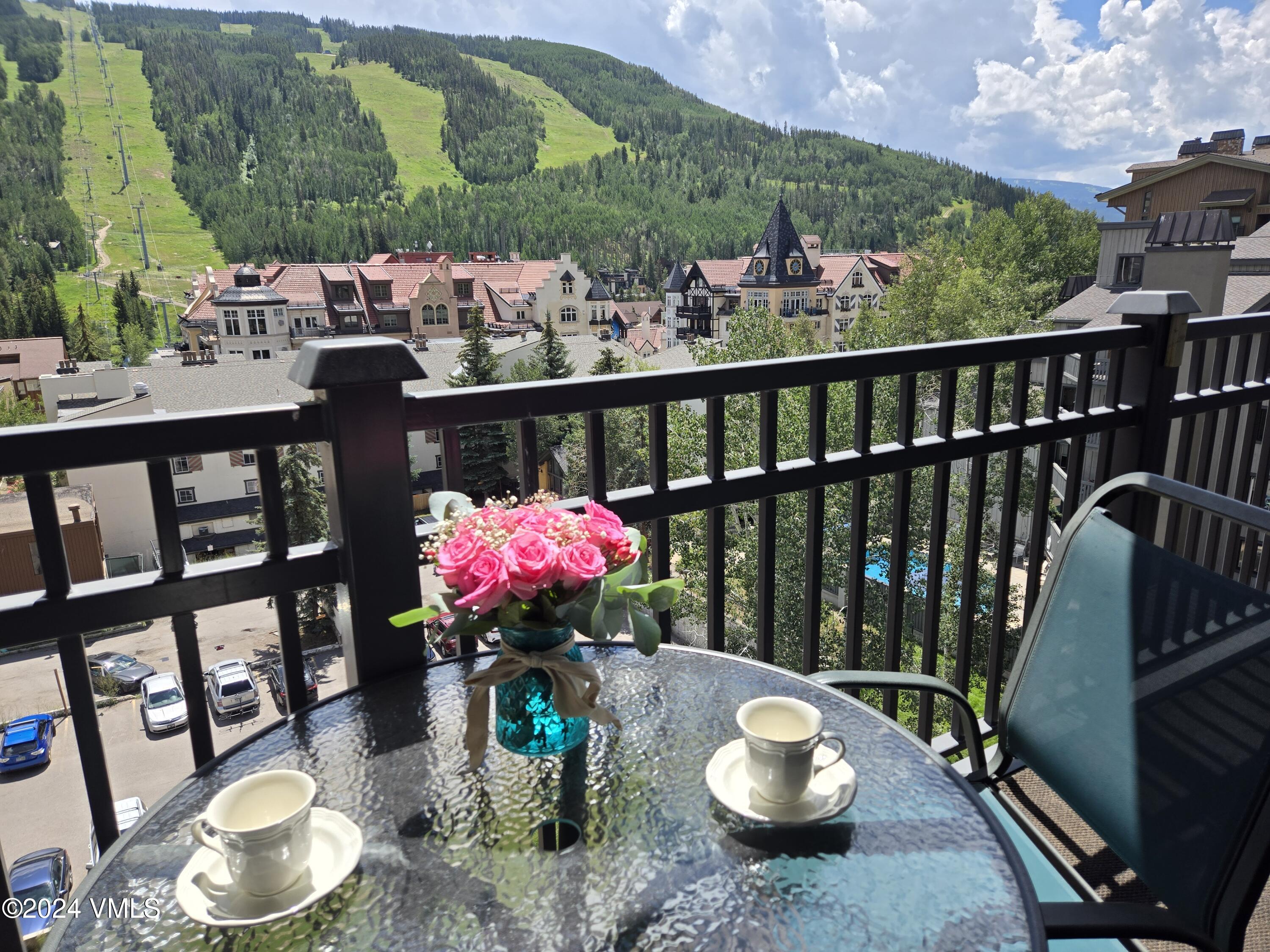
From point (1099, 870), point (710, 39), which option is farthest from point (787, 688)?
point (710, 39)

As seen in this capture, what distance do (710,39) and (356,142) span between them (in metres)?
61.7

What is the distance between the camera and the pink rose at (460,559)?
72 centimetres

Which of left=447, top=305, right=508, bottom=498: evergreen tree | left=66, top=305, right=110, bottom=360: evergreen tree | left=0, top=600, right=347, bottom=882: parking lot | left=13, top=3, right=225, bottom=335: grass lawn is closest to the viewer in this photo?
left=0, top=600, right=347, bottom=882: parking lot

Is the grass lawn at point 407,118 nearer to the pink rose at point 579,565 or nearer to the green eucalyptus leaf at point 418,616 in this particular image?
the green eucalyptus leaf at point 418,616

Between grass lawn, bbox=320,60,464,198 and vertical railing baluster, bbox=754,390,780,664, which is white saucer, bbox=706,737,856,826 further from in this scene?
grass lawn, bbox=320,60,464,198

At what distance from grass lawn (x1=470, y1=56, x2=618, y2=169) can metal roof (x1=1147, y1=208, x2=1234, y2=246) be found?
3404 inches

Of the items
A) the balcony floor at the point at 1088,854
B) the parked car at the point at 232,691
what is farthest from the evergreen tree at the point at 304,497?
the balcony floor at the point at 1088,854

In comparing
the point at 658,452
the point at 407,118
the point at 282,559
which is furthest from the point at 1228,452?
the point at 407,118

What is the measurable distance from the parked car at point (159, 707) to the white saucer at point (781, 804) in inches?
486

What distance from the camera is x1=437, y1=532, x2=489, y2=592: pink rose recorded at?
0.72 meters

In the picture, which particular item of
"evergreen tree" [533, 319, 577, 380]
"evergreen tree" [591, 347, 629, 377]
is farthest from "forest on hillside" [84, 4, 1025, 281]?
"evergreen tree" [533, 319, 577, 380]

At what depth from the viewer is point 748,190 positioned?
2896 inches

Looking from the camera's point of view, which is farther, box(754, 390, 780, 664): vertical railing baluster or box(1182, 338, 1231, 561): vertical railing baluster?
box(1182, 338, 1231, 561): vertical railing baluster

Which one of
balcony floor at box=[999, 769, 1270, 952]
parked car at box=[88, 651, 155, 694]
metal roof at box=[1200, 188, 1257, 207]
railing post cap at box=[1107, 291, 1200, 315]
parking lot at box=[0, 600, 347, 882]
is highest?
metal roof at box=[1200, 188, 1257, 207]
